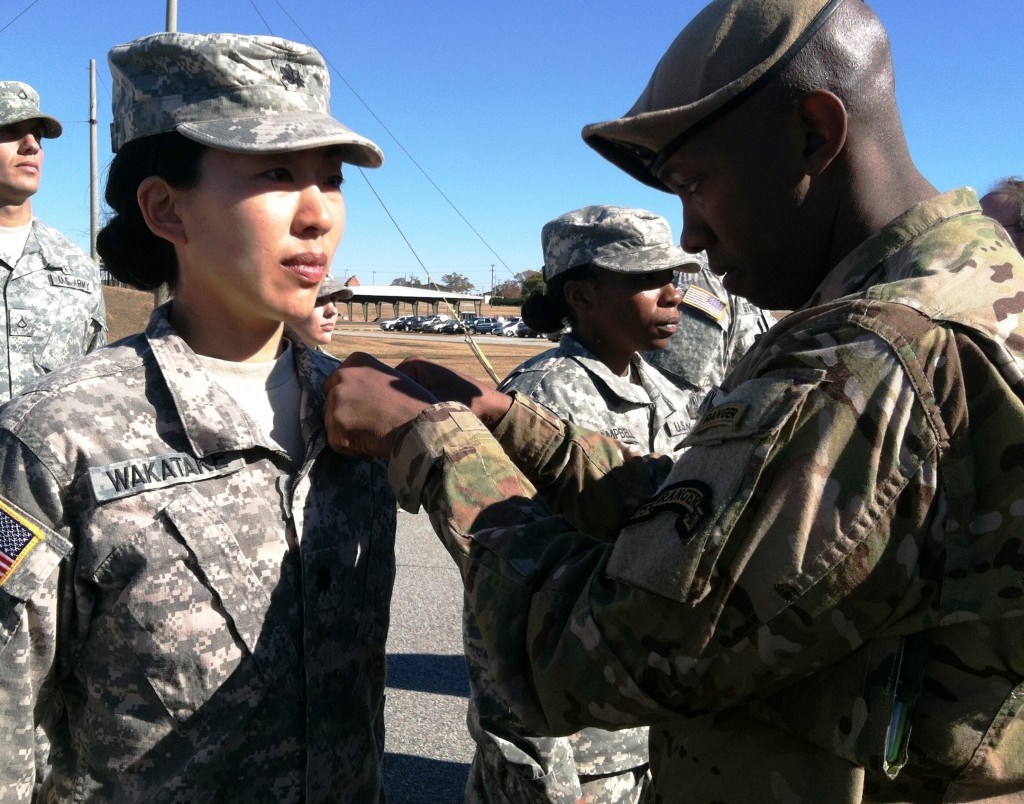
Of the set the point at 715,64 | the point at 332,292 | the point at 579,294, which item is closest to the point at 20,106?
the point at 332,292

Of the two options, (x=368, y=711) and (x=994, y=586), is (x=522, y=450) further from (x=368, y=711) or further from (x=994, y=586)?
(x=994, y=586)

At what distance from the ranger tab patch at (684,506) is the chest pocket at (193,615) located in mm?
764

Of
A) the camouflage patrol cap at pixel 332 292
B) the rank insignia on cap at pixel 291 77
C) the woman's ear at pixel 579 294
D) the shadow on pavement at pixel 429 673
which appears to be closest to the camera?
the rank insignia on cap at pixel 291 77

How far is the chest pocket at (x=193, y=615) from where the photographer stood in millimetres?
1644

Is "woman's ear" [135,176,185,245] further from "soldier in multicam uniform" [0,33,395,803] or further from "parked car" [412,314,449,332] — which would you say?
"parked car" [412,314,449,332]

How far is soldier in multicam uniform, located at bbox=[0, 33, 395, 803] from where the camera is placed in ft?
5.35

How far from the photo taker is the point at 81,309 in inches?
210

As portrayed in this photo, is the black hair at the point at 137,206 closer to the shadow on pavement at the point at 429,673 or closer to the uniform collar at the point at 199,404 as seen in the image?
the uniform collar at the point at 199,404

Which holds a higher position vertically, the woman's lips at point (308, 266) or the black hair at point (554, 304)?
the woman's lips at point (308, 266)

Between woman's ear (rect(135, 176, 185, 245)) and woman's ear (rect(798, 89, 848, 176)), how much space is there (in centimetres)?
122

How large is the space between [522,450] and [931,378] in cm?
116

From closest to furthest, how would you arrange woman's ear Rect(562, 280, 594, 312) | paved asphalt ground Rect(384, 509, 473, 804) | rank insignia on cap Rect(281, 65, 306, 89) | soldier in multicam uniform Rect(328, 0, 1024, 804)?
soldier in multicam uniform Rect(328, 0, 1024, 804) → rank insignia on cap Rect(281, 65, 306, 89) → woman's ear Rect(562, 280, 594, 312) → paved asphalt ground Rect(384, 509, 473, 804)

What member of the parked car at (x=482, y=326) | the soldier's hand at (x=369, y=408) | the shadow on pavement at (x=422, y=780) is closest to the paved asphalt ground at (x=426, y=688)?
the shadow on pavement at (x=422, y=780)

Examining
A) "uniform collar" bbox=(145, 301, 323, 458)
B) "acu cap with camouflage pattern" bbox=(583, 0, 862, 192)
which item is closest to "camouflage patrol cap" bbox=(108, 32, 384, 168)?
"uniform collar" bbox=(145, 301, 323, 458)
